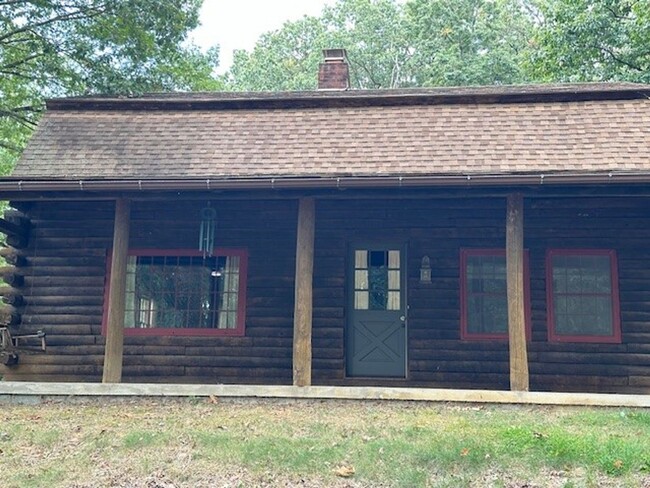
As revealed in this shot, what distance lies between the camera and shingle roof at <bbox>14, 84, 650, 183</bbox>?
354 inches

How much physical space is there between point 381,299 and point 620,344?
3275mm

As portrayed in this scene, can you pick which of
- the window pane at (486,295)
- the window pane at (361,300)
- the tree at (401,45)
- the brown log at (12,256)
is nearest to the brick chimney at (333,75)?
the window pane at (361,300)

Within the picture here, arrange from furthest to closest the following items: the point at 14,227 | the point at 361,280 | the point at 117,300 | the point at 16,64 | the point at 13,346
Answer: the point at 16,64
the point at 361,280
the point at 14,227
the point at 13,346
the point at 117,300

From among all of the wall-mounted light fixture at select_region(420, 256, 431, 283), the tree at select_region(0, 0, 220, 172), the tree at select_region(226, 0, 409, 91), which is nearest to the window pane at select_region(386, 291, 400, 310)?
the wall-mounted light fixture at select_region(420, 256, 431, 283)

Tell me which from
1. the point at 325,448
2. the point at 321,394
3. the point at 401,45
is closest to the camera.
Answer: the point at 325,448

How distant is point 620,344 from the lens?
9.48 metres

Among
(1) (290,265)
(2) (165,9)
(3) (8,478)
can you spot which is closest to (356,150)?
(1) (290,265)

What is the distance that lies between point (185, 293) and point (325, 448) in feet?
15.6

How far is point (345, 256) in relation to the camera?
10.1 meters

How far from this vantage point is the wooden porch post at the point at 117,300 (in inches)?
338

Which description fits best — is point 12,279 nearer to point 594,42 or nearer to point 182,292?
point 182,292

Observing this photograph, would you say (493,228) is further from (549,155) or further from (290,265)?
(290,265)

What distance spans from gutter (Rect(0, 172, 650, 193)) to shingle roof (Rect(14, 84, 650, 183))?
117 mm

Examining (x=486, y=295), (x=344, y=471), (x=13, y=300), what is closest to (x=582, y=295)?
(x=486, y=295)
